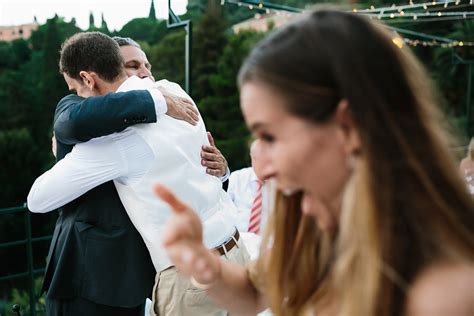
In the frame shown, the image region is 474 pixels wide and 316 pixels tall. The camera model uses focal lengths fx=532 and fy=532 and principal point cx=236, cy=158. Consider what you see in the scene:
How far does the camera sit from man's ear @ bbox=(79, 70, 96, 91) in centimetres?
190

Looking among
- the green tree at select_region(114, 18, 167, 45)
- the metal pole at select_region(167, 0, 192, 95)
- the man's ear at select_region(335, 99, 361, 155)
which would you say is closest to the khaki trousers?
the man's ear at select_region(335, 99, 361, 155)

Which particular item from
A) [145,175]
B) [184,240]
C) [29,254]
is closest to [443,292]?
[184,240]

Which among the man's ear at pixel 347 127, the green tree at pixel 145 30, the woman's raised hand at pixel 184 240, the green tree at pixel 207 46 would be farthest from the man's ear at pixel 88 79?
the green tree at pixel 207 46

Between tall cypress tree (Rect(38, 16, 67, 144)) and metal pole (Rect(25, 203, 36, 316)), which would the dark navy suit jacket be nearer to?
metal pole (Rect(25, 203, 36, 316))

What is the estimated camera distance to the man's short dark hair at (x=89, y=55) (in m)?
1.89

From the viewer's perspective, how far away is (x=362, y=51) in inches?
31.0

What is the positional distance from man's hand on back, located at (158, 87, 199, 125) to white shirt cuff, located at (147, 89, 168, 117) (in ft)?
0.10

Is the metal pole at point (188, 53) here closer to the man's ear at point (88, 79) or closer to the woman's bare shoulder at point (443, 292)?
the man's ear at point (88, 79)

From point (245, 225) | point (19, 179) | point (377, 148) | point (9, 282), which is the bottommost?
point (9, 282)

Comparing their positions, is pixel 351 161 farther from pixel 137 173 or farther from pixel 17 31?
pixel 17 31

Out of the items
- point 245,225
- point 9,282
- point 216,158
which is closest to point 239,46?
point 9,282

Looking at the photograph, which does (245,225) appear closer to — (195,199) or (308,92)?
(195,199)

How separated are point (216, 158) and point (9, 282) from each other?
1915cm

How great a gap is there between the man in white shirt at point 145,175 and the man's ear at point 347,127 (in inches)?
42.3
